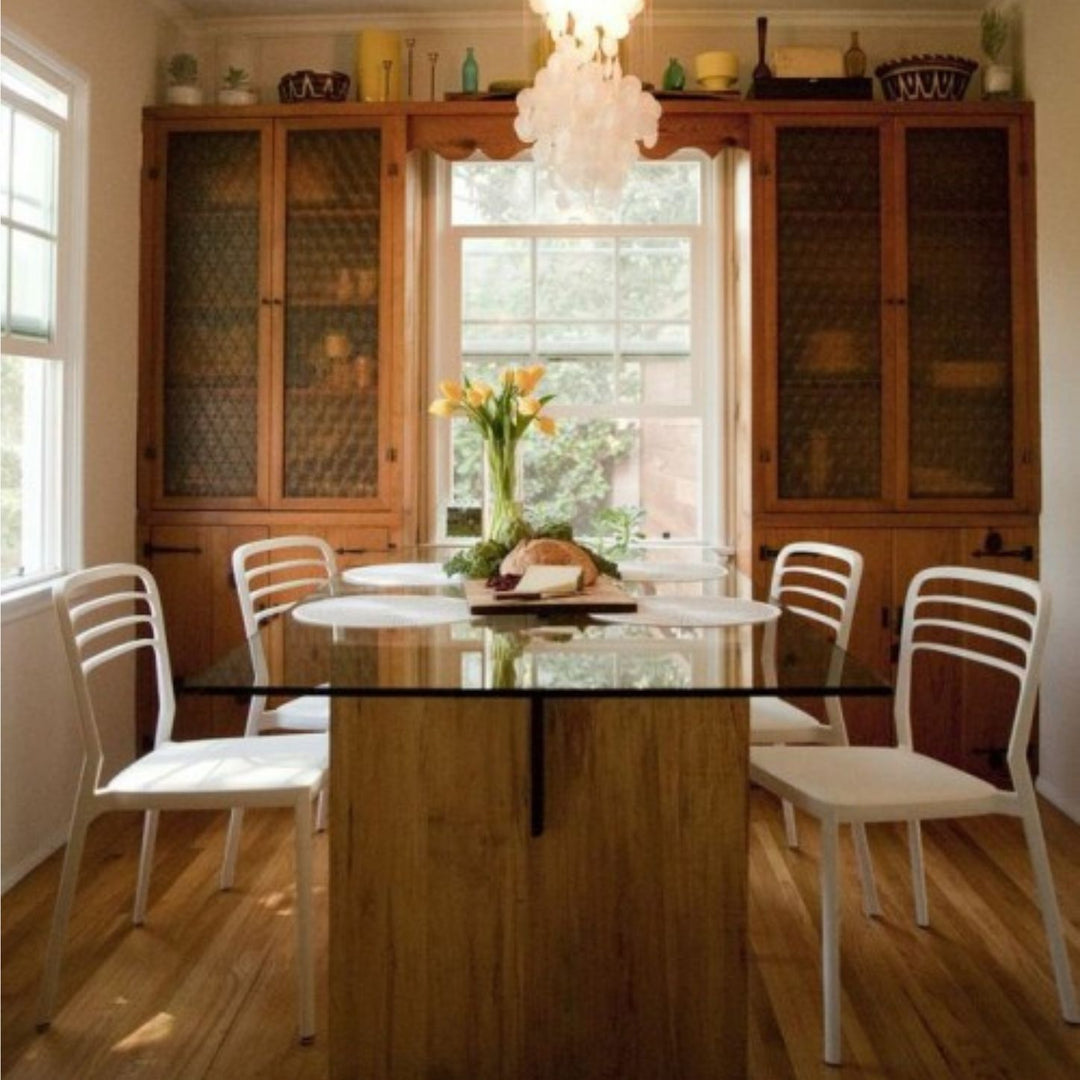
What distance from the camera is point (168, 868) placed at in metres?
3.15

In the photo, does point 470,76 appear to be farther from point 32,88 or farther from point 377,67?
point 32,88

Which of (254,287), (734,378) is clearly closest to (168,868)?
(254,287)

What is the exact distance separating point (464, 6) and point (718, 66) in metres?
0.94

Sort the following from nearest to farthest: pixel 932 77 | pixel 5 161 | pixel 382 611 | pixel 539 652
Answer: pixel 539 652, pixel 382 611, pixel 5 161, pixel 932 77

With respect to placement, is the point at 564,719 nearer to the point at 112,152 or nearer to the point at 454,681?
the point at 454,681

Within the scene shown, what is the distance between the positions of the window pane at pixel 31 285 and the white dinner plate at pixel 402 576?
119 cm

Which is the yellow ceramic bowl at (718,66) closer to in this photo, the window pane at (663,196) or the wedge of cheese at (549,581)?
the window pane at (663,196)

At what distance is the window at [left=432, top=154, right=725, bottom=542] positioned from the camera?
428cm

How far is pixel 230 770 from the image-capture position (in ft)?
7.86

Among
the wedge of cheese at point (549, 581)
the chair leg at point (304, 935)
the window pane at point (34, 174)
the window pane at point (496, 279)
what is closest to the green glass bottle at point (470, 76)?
the window pane at point (496, 279)

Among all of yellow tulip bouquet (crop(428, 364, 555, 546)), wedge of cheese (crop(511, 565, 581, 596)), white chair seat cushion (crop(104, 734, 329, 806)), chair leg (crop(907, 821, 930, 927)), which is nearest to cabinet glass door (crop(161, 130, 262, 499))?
yellow tulip bouquet (crop(428, 364, 555, 546))

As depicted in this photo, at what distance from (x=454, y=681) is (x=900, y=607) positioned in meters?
2.55

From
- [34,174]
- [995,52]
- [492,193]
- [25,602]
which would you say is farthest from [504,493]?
[995,52]

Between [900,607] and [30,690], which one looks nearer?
[30,690]
